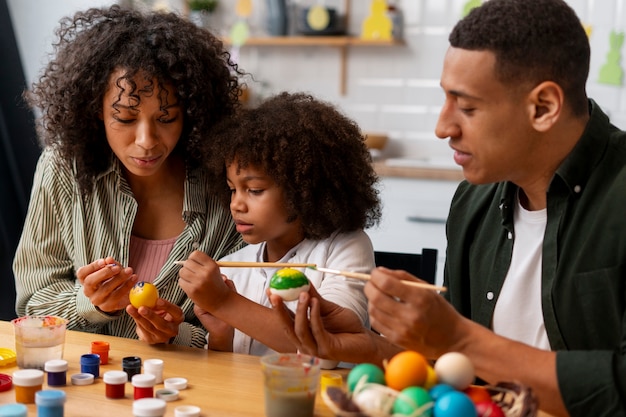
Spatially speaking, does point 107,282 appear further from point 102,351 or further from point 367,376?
point 367,376

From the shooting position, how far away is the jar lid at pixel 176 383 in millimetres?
1494

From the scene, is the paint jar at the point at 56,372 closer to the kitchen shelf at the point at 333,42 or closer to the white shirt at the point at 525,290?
the white shirt at the point at 525,290

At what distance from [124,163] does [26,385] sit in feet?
2.58

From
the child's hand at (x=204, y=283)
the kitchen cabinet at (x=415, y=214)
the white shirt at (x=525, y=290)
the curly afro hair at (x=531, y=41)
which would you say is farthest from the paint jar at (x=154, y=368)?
the kitchen cabinet at (x=415, y=214)

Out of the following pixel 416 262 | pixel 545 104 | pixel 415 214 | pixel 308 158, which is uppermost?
pixel 545 104

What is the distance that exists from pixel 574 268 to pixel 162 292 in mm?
1037

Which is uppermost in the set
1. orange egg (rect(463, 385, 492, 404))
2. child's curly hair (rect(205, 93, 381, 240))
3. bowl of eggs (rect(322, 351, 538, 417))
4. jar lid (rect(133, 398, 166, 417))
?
child's curly hair (rect(205, 93, 381, 240))

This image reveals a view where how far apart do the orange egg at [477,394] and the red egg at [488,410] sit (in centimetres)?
2

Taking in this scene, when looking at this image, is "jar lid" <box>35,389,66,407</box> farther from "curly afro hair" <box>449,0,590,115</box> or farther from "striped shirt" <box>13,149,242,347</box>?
"curly afro hair" <box>449,0,590,115</box>

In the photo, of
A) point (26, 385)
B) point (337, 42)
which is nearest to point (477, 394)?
point (26, 385)

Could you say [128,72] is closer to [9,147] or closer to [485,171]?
[485,171]

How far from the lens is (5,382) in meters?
1.50

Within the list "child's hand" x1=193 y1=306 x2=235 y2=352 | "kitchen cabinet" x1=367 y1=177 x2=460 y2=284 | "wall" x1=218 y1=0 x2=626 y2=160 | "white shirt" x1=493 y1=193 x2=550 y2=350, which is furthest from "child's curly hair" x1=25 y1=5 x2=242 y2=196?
"wall" x1=218 y1=0 x2=626 y2=160

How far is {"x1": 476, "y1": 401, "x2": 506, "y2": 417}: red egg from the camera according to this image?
117cm
